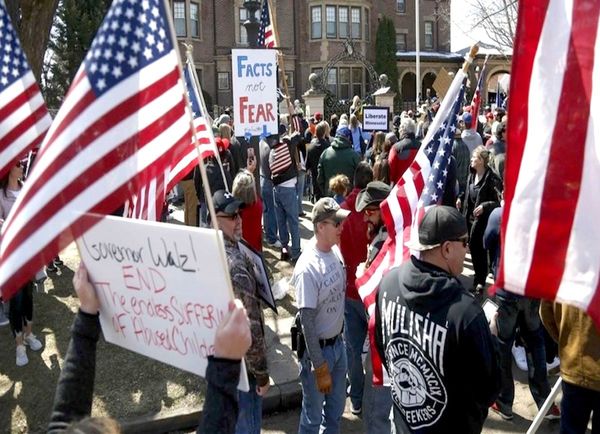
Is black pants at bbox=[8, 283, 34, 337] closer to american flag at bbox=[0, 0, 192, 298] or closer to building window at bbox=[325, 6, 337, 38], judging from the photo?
american flag at bbox=[0, 0, 192, 298]

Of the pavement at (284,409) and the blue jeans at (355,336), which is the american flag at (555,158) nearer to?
the blue jeans at (355,336)

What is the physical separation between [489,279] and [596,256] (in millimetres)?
6780

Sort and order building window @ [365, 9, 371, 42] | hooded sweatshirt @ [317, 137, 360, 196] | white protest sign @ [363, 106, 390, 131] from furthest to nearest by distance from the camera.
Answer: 1. building window @ [365, 9, 371, 42]
2. white protest sign @ [363, 106, 390, 131]
3. hooded sweatshirt @ [317, 137, 360, 196]

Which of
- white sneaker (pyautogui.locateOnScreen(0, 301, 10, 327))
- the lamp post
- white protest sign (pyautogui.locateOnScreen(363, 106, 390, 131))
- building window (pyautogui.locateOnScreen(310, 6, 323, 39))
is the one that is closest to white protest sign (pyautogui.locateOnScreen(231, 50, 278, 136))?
the lamp post

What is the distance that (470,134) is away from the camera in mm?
10195

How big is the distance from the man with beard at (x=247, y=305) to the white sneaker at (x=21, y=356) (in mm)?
3051

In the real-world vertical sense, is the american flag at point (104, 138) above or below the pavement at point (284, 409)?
above

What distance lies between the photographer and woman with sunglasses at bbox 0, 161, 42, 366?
6.10 meters

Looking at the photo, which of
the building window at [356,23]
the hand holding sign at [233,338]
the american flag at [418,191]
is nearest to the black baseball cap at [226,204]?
the american flag at [418,191]

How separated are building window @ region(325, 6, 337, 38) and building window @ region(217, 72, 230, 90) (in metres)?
6.60

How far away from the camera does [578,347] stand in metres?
3.47

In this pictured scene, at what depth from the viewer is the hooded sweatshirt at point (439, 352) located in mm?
2771

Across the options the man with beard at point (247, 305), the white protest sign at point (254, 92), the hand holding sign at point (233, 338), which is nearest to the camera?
the hand holding sign at point (233, 338)

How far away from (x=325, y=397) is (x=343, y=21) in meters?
36.0
